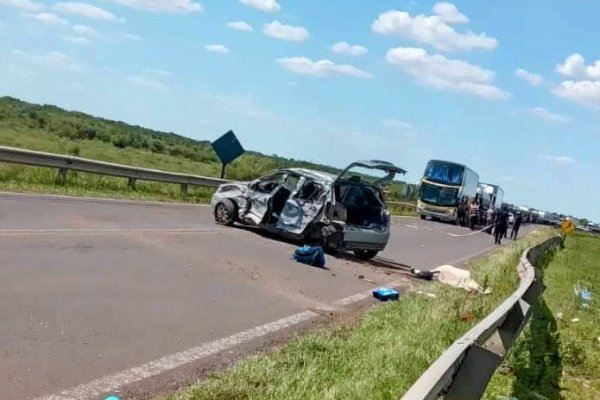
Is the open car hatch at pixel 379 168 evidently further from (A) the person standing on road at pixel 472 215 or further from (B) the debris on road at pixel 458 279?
(A) the person standing on road at pixel 472 215

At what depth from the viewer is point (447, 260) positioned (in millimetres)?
20906

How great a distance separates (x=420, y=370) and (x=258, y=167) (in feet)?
163

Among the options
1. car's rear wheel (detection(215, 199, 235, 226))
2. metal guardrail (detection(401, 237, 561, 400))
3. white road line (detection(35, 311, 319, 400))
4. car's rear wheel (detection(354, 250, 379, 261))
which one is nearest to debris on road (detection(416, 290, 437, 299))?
white road line (detection(35, 311, 319, 400))

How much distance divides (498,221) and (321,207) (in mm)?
21126

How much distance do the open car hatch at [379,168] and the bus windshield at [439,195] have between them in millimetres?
33682

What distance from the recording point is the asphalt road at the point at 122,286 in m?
6.00

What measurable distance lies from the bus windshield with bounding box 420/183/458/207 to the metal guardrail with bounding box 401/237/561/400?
4274cm

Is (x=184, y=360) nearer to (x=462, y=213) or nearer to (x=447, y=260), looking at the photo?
(x=447, y=260)

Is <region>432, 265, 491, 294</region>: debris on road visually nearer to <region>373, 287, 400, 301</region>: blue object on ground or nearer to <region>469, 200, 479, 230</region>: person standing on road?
<region>373, 287, 400, 301</region>: blue object on ground

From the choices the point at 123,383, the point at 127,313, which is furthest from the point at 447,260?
the point at 123,383

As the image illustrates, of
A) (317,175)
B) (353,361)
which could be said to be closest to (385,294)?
(353,361)

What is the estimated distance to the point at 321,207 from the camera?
15.9 m

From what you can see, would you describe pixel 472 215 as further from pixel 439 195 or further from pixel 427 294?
pixel 427 294

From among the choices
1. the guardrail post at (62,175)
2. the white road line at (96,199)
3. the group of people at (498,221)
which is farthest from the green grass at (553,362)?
the group of people at (498,221)
